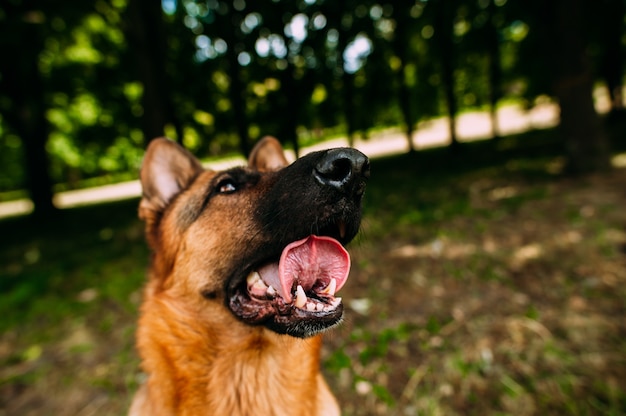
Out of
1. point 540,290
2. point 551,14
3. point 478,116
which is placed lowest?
point 478,116

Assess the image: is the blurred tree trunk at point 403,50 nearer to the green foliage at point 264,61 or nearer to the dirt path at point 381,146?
the green foliage at point 264,61

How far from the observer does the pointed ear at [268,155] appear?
2.89 meters

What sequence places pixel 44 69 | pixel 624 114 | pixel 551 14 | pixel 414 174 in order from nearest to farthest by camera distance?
pixel 551 14, pixel 414 174, pixel 44 69, pixel 624 114

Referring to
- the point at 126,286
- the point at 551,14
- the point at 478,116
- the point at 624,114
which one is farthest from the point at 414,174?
the point at 478,116

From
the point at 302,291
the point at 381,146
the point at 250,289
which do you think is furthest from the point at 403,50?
the point at 381,146

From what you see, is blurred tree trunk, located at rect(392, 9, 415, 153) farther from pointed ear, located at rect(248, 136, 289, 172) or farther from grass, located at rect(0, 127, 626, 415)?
pointed ear, located at rect(248, 136, 289, 172)

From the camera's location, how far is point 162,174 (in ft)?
8.41

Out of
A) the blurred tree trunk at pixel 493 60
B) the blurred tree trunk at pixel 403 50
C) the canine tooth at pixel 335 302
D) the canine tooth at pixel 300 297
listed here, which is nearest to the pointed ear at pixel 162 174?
the canine tooth at pixel 300 297

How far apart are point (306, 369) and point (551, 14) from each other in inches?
343

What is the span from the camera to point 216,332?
2057 millimetres

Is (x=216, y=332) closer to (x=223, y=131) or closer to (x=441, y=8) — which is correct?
(x=441, y=8)

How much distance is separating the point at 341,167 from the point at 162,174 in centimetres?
157

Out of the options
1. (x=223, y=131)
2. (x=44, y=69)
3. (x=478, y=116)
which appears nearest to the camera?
(x=44, y=69)

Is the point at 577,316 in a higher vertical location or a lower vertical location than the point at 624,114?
higher
